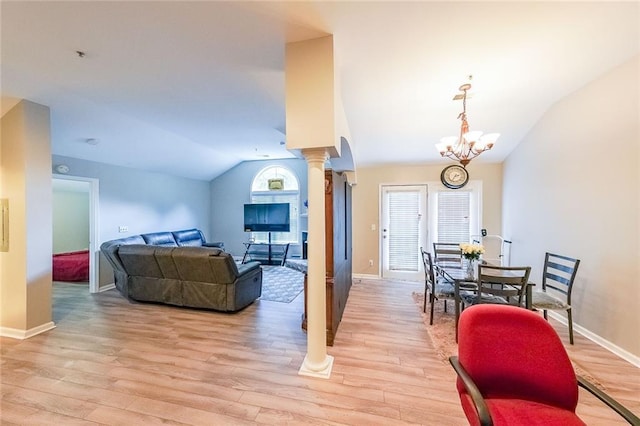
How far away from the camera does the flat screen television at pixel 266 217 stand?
7129 mm

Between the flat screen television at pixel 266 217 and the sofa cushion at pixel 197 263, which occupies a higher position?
the flat screen television at pixel 266 217

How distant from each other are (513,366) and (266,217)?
642 cm

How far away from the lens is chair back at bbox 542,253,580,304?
109 inches

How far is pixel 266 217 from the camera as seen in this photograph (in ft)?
23.7

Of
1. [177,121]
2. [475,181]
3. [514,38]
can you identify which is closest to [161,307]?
[177,121]

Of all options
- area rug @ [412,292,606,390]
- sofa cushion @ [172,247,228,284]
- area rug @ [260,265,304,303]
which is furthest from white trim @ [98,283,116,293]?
area rug @ [412,292,606,390]

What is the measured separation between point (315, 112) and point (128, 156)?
477 centimetres

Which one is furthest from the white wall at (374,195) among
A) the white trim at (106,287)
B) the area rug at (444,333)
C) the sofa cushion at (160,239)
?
the white trim at (106,287)

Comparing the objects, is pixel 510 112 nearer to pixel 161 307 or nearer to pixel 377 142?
pixel 377 142

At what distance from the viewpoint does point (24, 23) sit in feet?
6.28

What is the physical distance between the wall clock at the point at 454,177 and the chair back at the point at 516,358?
13.8 ft

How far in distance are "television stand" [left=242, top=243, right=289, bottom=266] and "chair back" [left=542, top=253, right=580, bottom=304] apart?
17.9 ft

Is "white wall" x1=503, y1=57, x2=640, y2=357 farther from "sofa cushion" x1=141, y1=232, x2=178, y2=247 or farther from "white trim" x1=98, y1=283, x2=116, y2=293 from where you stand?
"white trim" x1=98, y1=283, x2=116, y2=293

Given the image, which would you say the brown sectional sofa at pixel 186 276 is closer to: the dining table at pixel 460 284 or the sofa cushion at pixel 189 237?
the sofa cushion at pixel 189 237
